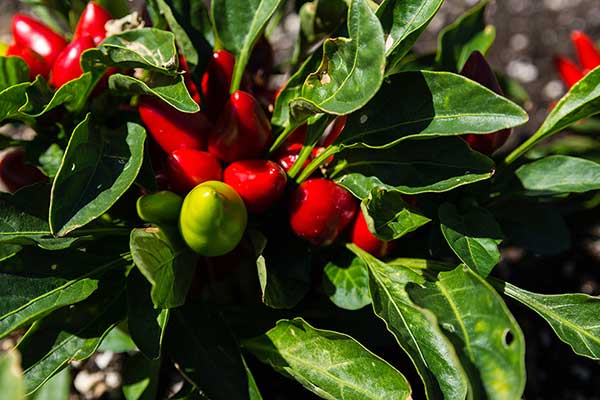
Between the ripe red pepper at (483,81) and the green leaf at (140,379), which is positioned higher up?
the ripe red pepper at (483,81)

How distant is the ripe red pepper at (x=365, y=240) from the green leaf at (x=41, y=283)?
1.18 ft

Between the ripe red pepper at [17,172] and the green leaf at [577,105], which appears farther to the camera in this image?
the ripe red pepper at [17,172]

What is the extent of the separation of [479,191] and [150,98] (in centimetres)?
53

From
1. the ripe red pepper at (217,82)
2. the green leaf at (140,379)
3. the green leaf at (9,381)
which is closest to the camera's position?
the green leaf at (9,381)

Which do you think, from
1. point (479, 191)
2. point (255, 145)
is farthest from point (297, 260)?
point (479, 191)

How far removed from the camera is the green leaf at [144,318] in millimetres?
915

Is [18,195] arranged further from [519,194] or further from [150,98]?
[519,194]

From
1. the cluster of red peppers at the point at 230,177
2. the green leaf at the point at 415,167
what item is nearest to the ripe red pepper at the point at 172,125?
the cluster of red peppers at the point at 230,177

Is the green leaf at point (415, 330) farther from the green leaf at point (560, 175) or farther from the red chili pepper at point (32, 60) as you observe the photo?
the red chili pepper at point (32, 60)

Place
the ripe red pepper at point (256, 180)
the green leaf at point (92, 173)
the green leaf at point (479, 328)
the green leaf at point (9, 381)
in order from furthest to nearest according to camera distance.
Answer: the ripe red pepper at point (256, 180) → the green leaf at point (92, 173) → the green leaf at point (479, 328) → the green leaf at point (9, 381)

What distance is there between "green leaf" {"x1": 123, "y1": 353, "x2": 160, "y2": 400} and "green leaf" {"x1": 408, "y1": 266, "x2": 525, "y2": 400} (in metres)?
0.51

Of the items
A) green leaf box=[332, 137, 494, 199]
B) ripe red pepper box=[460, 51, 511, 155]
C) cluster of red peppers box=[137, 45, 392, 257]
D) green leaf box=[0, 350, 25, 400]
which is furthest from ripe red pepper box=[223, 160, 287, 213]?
green leaf box=[0, 350, 25, 400]

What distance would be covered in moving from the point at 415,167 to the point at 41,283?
542 millimetres

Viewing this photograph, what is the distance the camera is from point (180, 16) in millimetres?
1117
